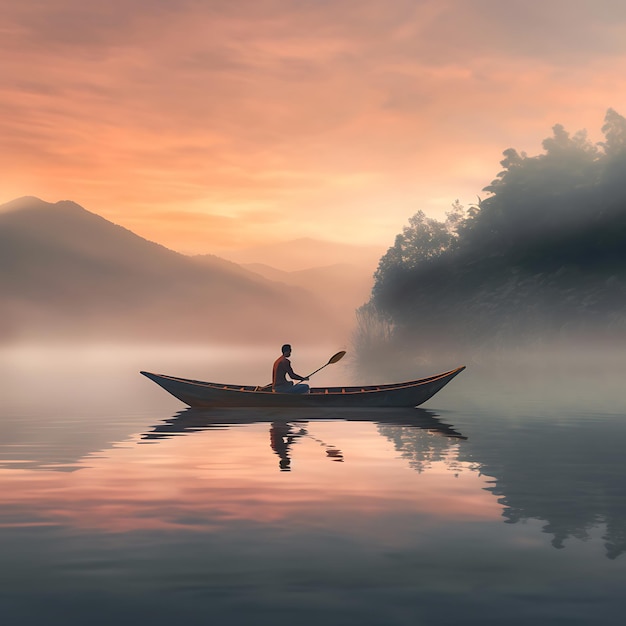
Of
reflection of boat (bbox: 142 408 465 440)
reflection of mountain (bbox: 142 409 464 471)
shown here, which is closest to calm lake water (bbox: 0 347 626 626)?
reflection of mountain (bbox: 142 409 464 471)

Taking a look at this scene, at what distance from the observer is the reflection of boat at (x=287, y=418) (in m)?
31.7

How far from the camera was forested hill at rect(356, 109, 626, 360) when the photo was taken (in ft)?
249

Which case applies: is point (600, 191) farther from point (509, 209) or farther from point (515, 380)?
point (515, 380)

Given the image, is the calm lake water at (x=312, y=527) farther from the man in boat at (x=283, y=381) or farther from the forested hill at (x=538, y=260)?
the forested hill at (x=538, y=260)

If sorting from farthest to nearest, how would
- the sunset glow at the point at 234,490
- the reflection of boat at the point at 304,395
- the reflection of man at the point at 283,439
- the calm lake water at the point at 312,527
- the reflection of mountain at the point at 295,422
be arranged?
the reflection of boat at the point at 304,395
the reflection of mountain at the point at 295,422
the reflection of man at the point at 283,439
the sunset glow at the point at 234,490
the calm lake water at the point at 312,527

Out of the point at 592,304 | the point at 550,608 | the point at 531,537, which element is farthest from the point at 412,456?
the point at 592,304

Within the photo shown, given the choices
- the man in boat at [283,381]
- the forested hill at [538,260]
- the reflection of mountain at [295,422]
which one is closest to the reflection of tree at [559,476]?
the reflection of mountain at [295,422]

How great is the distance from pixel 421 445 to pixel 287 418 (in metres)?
10.5

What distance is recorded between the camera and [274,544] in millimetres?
13023

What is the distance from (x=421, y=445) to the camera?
84.6ft

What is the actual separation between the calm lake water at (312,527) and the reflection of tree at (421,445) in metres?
0.08

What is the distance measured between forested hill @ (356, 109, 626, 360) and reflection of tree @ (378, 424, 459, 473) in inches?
1808

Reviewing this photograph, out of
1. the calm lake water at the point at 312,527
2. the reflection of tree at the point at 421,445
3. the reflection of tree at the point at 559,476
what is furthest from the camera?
the reflection of tree at the point at 421,445

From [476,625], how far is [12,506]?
936cm
